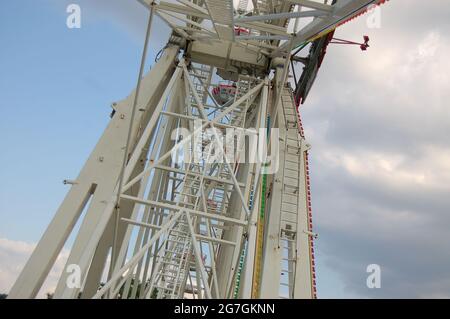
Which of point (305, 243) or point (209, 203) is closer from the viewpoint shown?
point (305, 243)

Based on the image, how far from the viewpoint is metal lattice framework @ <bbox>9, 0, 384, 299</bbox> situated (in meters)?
8.79

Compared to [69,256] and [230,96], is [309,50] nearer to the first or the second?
[230,96]

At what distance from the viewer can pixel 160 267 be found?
1229cm

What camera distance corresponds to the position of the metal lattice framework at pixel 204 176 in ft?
28.8

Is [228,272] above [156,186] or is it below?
below

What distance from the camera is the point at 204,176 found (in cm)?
1108

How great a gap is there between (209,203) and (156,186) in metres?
1.86

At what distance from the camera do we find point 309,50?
44.5 ft
